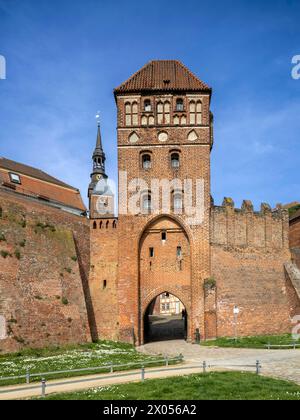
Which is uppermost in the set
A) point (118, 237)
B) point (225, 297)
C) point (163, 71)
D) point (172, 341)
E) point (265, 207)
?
point (163, 71)

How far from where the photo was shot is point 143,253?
1158 inches

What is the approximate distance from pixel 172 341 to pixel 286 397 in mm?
19252

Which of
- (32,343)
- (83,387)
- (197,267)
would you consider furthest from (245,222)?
(83,387)

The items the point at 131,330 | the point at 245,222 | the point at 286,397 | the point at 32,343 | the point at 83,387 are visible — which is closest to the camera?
the point at 286,397

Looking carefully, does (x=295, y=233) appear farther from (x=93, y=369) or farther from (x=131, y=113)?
(x=93, y=369)

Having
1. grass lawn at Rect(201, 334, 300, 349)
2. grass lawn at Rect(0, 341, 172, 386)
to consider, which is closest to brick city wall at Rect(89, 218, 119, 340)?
grass lawn at Rect(0, 341, 172, 386)

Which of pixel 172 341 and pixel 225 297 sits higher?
pixel 225 297

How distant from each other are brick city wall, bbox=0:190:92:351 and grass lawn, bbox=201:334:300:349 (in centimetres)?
744

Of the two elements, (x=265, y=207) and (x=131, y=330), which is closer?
(x=131, y=330)

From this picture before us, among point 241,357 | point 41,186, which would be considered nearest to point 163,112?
point 41,186

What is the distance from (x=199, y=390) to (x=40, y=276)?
49.7ft

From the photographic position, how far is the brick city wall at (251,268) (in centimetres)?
2853

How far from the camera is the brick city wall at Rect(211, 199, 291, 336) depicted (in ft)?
93.6
